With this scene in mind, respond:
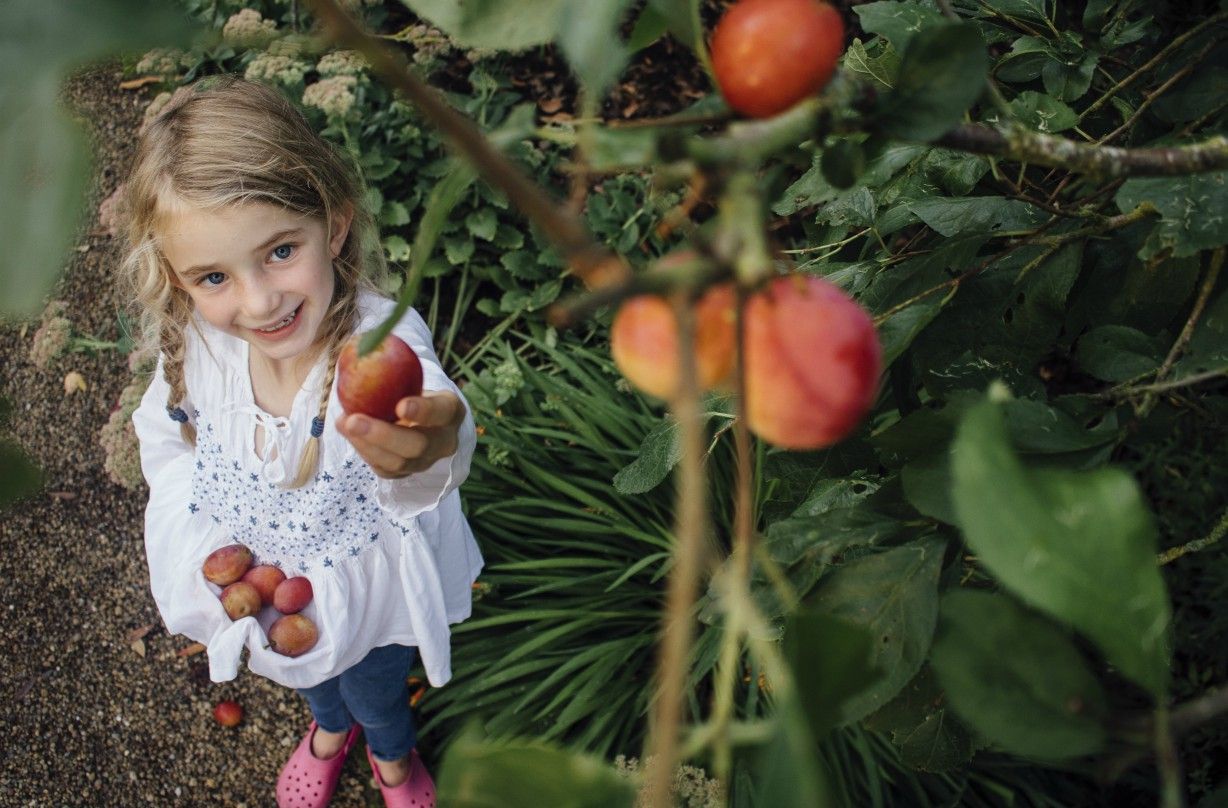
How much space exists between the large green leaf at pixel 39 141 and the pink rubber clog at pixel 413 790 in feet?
5.78

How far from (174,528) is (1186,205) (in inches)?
59.6

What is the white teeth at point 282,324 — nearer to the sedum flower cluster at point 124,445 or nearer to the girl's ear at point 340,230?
the girl's ear at point 340,230

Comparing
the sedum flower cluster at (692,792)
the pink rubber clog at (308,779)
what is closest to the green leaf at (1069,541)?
the sedum flower cluster at (692,792)

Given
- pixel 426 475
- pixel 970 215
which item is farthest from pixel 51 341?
pixel 970 215

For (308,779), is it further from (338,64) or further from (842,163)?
(842,163)

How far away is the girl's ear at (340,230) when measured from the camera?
1417mm

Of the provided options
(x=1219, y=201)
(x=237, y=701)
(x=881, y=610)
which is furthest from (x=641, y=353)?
(x=237, y=701)

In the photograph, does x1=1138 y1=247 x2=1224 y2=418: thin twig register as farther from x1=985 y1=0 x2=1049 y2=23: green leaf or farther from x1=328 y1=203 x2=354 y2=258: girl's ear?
x1=328 y1=203 x2=354 y2=258: girl's ear

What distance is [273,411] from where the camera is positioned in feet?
4.74

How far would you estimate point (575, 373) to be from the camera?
2.07m

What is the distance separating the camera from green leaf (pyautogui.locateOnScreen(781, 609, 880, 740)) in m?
0.28

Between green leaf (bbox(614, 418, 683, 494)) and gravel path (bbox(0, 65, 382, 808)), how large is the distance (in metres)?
1.46

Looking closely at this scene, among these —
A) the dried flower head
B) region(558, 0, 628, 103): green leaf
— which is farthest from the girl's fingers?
the dried flower head

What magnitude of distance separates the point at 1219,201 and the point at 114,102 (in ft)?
9.36
